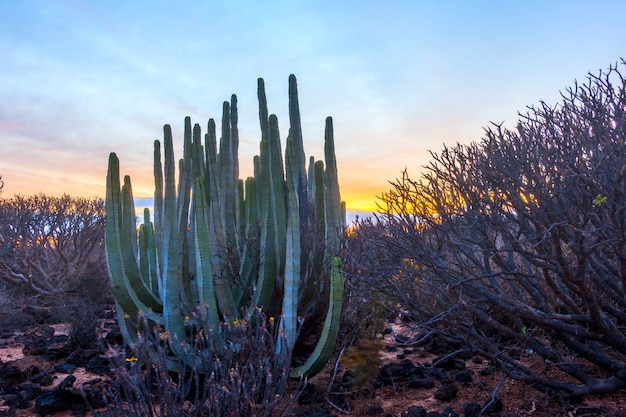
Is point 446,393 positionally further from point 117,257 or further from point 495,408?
point 117,257

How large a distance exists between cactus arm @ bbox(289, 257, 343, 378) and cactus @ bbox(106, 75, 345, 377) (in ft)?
0.04

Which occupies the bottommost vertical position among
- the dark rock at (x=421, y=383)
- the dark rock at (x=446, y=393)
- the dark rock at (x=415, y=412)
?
the dark rock at (x=415, y=412)

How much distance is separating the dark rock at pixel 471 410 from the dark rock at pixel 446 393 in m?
0.39

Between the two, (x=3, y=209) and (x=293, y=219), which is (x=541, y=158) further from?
(x=3, y=209)

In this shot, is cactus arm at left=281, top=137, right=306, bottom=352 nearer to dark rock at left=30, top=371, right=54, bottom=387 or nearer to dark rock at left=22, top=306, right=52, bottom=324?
dark rock at left=30, top=371, right=54, bottom=387

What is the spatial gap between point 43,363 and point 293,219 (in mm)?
3506

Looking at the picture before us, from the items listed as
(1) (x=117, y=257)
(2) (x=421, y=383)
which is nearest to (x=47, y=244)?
(1) (x=117, y=257)

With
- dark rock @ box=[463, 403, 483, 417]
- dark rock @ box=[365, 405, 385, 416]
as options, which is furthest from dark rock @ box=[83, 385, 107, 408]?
dark rock @ box=[463, 403, 483, 417]

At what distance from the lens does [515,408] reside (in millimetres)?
4207

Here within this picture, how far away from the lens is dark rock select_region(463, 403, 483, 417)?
4.03m

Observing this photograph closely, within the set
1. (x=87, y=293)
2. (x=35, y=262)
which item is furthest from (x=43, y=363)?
(x=35, y=262)

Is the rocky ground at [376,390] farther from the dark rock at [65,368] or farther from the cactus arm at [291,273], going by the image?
the cactus arm at [291,273]

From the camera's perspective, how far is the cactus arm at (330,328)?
4.46m

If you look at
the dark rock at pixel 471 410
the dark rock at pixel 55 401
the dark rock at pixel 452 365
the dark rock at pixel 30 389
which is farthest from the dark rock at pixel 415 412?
the dark rock at pixel 30 389
